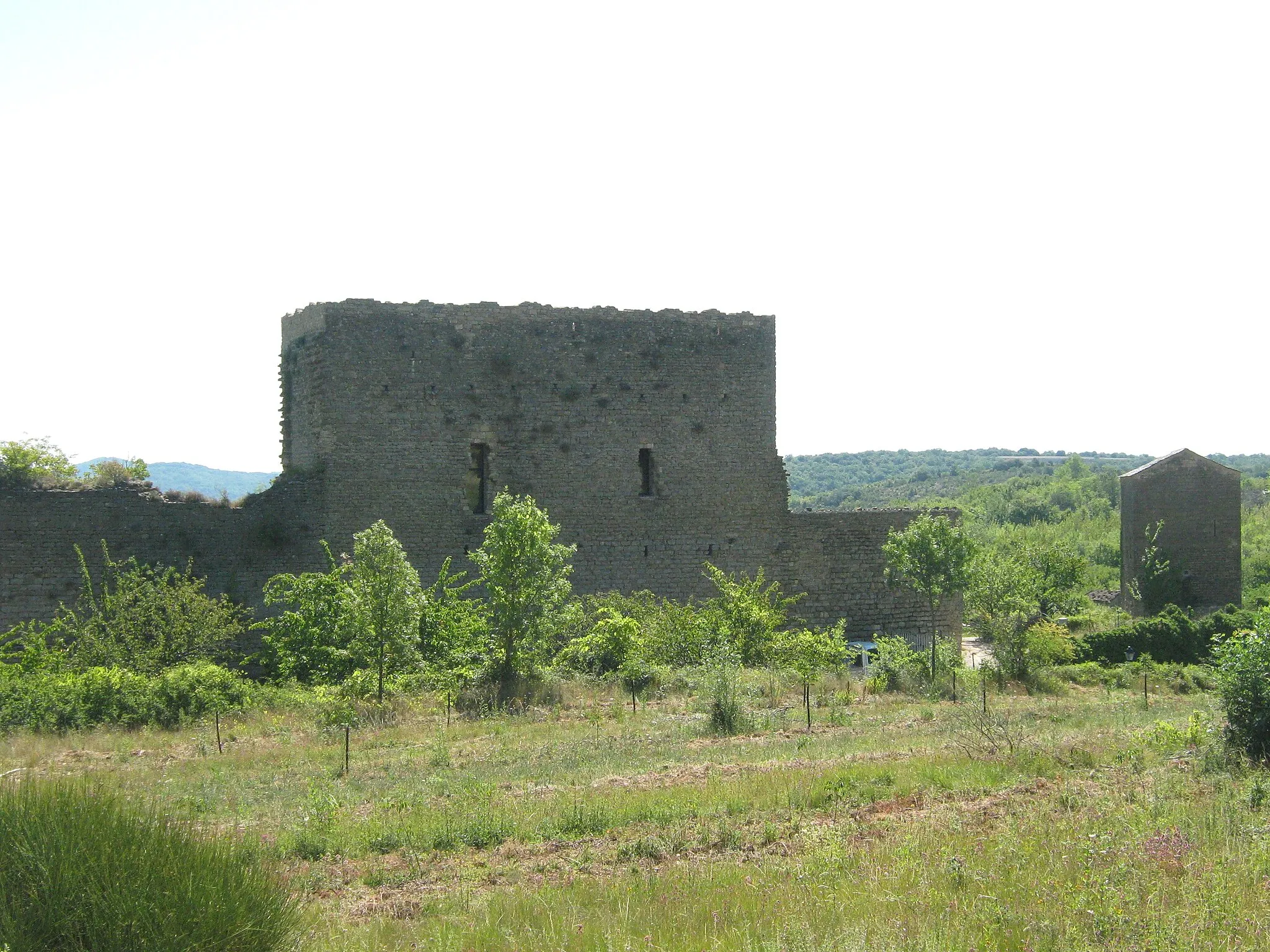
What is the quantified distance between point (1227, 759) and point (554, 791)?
6235mm

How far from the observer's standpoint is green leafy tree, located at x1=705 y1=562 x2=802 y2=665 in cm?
1859

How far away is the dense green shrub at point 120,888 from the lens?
16.6 feet

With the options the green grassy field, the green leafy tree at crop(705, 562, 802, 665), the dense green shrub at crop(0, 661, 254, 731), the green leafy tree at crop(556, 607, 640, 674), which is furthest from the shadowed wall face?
the dense green shrub at crop(0, 661, 254, 731)

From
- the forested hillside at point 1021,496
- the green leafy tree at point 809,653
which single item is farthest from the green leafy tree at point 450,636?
the forested hillside at point 1021,496

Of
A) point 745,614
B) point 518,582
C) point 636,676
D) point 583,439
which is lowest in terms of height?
point 636,676

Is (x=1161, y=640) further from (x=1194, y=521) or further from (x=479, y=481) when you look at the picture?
(x=479, y=481)

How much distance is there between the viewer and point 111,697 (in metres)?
14.2

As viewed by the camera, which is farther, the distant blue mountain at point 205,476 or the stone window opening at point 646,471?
the distant blue mountain at point 205,476

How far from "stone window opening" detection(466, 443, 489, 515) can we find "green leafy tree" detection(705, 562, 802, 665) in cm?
441

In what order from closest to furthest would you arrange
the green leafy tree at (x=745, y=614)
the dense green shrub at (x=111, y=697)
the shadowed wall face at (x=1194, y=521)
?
the dense green shrub at (x=111, y=697) < the green leafy tree at (x=745, y=614) < the shadowed wall face at (x=1194, y=521)

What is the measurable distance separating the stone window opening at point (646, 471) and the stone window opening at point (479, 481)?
2874mm

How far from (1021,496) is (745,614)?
197 feet

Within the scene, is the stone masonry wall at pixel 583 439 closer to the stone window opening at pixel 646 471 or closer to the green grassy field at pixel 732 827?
the stone window opening at pixel 646 471

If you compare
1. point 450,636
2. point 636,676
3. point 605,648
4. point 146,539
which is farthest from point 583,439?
point 146,539
